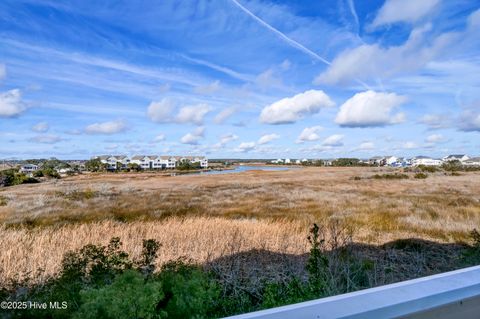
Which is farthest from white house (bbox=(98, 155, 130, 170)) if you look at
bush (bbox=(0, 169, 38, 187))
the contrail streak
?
A: the contrail streak

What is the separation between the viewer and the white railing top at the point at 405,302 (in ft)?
1.97

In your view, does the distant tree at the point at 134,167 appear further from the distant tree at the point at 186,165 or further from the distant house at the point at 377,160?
the distant house at the point at 377,160

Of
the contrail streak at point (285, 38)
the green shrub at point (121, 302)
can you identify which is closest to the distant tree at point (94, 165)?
the contrail streak at point (285, 38)

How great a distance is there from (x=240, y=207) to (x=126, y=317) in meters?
9.35

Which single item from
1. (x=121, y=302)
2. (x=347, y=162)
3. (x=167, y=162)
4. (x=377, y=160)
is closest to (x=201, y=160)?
(x=167, y=162)

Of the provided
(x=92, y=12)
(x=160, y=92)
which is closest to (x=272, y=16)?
(x=92, y=12)

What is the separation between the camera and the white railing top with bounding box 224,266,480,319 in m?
0.60

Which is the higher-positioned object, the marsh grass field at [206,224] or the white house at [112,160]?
the white house at [112,160]

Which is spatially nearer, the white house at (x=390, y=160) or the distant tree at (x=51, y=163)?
the distant tree at (x=51, y=163)

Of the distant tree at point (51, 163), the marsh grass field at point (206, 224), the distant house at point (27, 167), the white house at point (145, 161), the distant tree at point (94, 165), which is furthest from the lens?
the white house at point (145, 161)

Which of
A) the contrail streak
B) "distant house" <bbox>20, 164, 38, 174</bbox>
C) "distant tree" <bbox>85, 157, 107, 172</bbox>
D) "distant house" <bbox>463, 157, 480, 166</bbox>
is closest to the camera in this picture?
the contrail streak

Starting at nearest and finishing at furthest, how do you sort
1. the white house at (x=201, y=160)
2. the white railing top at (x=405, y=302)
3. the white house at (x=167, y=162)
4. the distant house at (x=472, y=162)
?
the white railing top at (x=405, y=302) < the distant house at (x=472, y=162) < the white house at (x=167, y=162) < the white house at (x=201, y=160)

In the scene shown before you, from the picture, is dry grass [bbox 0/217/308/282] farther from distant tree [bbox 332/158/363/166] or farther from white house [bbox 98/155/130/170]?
distant tree [bbox 332/158/363/166]

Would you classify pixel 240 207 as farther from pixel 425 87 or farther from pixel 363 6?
pixel 363 6
